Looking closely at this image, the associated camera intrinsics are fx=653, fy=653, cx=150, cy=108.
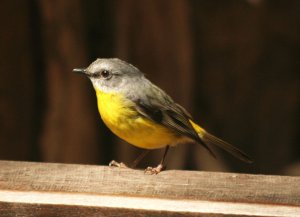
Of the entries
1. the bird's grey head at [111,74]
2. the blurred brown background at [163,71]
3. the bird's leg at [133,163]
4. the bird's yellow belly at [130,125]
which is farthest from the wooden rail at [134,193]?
the blurred brown background at [163,71]

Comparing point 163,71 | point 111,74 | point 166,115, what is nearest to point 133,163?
point 166,115

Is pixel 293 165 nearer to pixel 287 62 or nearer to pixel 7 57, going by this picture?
pixel 287 62

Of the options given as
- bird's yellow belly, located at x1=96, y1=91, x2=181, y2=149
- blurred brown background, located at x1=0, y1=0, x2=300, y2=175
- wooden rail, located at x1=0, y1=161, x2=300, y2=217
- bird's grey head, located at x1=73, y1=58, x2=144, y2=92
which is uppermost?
bird's grey head, located at x1=73, y1=58, x2=144, y2=92

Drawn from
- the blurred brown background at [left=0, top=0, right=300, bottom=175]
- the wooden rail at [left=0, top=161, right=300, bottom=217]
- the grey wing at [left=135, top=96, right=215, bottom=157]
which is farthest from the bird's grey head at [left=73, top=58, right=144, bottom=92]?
the blurred brown background at [left=0, top=0, right=300, bottom=175]

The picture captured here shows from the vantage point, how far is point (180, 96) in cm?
437

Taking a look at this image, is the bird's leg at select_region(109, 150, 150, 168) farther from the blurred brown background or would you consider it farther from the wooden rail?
the blurred brown background

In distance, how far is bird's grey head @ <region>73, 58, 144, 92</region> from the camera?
3133 mm

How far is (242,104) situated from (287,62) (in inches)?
17.9

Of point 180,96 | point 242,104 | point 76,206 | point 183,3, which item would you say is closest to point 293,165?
point 242,104

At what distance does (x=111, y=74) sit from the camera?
10.3 feet

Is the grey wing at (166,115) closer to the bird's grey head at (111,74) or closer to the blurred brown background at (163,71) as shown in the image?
the bird's grey head at (111,74)

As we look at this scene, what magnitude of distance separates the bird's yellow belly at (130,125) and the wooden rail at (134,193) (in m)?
0.47

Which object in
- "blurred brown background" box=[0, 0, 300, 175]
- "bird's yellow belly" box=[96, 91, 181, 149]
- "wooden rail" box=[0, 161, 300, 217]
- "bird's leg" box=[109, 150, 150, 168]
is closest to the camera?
"wooden rail" box=[0, 161, 300, 217]

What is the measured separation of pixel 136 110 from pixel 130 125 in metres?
0.09
